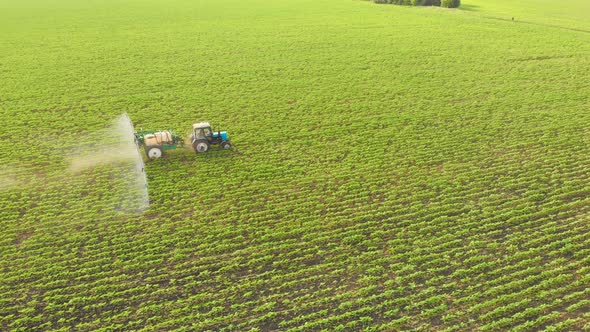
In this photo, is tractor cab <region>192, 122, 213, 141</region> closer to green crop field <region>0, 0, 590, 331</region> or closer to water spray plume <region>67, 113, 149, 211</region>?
green crop field <region>0, 0, 590, 331</region>

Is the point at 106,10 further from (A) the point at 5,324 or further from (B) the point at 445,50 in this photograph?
(A) the point at 5,324

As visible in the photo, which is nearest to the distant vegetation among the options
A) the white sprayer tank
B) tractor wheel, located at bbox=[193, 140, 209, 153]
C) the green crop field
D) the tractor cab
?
the green crop field

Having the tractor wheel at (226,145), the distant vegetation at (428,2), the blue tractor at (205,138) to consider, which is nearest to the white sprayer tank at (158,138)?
the blue tractor at (205,138)

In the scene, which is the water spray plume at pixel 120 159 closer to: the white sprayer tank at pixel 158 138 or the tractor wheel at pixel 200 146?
the white sprayer tank at pixel 158 138

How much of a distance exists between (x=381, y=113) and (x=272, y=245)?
14.9m

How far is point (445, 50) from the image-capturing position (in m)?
41.8

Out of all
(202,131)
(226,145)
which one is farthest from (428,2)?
(202,131)

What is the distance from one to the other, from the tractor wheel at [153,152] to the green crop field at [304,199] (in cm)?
93

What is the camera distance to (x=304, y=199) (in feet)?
55.9

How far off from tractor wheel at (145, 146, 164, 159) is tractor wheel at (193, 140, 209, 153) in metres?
1.80

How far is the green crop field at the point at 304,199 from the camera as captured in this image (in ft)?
39.4

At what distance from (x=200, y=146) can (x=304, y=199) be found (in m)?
6.90

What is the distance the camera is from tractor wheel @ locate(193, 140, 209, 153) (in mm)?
20103

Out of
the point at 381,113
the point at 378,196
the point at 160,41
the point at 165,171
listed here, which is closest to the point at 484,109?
the point at 381,113
